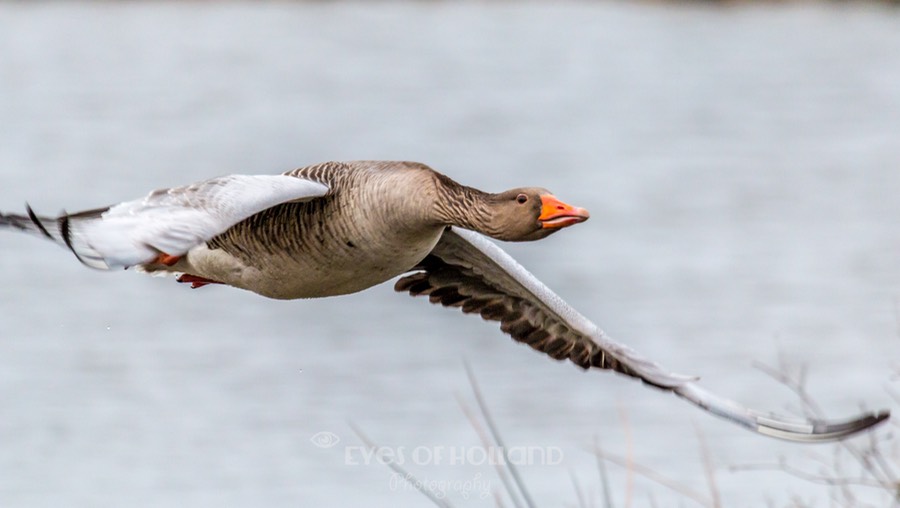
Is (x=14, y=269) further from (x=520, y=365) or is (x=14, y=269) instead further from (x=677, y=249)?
(x=677, y=249)

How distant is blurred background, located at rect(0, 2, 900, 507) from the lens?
15039 mm

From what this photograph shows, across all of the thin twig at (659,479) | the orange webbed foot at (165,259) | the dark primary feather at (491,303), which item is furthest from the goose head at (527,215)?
the dark primary feather at (491,303)

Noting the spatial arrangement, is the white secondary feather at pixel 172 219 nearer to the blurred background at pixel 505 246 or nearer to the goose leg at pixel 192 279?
the goose leg at pixel 192 279

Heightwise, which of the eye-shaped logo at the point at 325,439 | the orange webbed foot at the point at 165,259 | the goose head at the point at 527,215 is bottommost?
the eye-shaped logo at the point at 325,439

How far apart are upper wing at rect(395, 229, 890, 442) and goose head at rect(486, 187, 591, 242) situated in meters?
1.37

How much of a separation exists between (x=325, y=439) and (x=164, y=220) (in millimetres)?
8734

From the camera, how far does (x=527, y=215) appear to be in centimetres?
646

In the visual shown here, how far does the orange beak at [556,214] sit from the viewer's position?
6.26 meters

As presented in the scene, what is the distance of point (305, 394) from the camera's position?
16.7 m

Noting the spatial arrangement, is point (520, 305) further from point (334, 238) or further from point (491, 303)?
point (334, 238)

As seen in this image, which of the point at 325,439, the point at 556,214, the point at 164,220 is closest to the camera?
the point at 164,220

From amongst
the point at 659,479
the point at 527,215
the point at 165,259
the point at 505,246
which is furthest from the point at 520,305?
the point at 505,246

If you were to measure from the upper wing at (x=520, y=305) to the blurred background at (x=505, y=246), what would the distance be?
880 millimetres

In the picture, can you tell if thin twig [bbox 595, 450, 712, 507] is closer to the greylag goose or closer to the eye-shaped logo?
Result: the greylag goose
